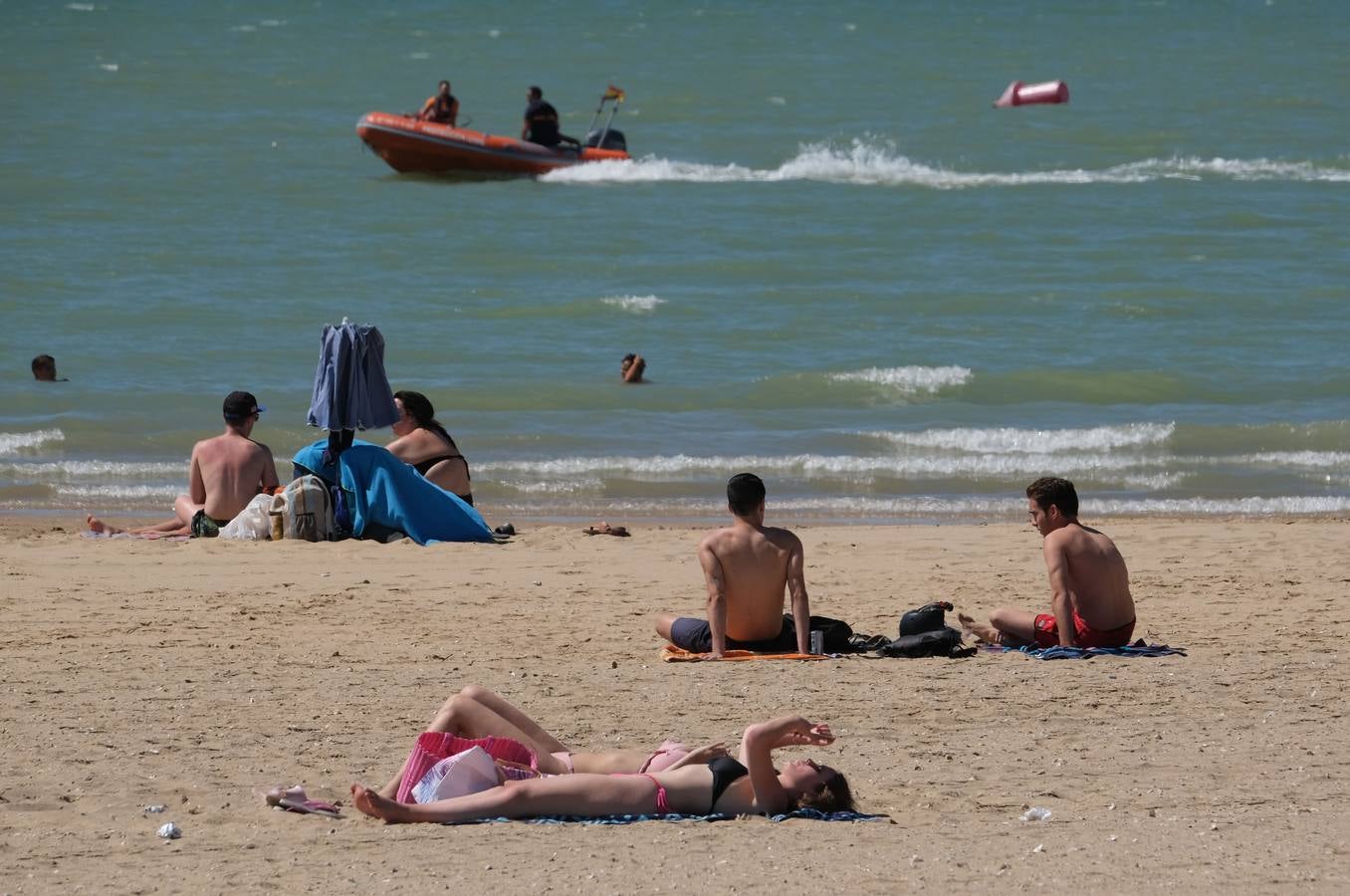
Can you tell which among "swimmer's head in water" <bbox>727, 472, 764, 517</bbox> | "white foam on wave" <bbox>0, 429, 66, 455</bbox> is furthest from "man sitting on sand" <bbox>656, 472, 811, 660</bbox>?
"white foam on wave" <bbox>0, 429, 66, 455</bbox>

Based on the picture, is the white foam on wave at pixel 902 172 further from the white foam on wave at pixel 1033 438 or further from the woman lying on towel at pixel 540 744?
the woman lying on towel at pixel 540 744

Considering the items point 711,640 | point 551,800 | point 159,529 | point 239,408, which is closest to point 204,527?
point 159,529

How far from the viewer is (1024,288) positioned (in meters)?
20.2

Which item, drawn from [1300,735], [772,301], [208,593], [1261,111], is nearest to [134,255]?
[772,301]

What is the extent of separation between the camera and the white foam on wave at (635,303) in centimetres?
1928

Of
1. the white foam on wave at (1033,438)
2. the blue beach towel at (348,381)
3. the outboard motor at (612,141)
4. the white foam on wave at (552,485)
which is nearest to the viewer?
the blue beach towel at (348,381)

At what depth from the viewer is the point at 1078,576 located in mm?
7336

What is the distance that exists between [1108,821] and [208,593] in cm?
464

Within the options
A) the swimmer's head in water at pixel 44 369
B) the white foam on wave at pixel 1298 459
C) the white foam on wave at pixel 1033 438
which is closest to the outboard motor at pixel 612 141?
the swimmer's head in water at pixel 44 369

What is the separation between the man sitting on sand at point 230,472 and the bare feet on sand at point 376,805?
4.98 metres

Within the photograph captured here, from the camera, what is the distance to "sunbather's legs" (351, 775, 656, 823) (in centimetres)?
525

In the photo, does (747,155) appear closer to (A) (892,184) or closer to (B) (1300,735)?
(A) (892,184)

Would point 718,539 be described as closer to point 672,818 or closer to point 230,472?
point 672,818

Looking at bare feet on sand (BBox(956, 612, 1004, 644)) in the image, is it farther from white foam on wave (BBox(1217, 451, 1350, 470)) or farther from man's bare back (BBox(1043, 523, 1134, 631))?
white foam on wave (BBox(1217, 451, 1350, 470))
